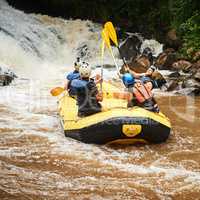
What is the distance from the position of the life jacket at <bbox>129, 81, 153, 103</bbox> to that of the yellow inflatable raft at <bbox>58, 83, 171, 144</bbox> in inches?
11.5

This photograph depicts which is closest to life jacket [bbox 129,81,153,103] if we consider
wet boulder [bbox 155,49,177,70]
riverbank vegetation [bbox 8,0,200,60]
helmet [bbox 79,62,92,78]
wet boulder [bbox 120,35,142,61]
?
helmet [bbox 79,62,92,78]

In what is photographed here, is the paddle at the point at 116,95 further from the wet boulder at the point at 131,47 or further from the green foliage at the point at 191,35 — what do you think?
the wet boulder at the point at 131,47

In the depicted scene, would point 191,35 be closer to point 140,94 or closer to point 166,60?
point 166,60

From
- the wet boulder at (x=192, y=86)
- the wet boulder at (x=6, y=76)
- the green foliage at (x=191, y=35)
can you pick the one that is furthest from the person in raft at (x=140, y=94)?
the green foliage at (x=191, y=35)

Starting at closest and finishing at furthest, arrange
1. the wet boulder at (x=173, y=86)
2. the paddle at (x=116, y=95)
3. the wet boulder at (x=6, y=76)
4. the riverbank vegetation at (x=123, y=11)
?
the paddle at (x=116, y=95) < the wet boulder at (x=173, y=86) < the wet boulder at (x=6, y=76) < the riverbank vegetation at (x=123, y=11)

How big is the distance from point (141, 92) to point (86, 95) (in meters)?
0.78

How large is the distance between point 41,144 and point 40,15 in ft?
38.7

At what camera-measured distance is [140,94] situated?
6.56 m

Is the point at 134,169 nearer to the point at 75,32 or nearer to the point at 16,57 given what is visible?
the point at 16,57

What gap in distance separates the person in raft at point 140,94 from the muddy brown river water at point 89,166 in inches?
23.6

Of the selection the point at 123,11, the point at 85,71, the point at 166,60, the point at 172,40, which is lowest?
the point at 85,71

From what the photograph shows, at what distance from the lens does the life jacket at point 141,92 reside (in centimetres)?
653

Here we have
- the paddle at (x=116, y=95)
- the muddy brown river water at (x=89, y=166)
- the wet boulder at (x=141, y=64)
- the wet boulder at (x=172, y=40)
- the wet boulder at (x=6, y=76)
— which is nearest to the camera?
the muddy brown river water at (x=89, y=166)

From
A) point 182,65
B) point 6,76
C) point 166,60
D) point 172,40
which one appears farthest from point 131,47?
point 6,76
